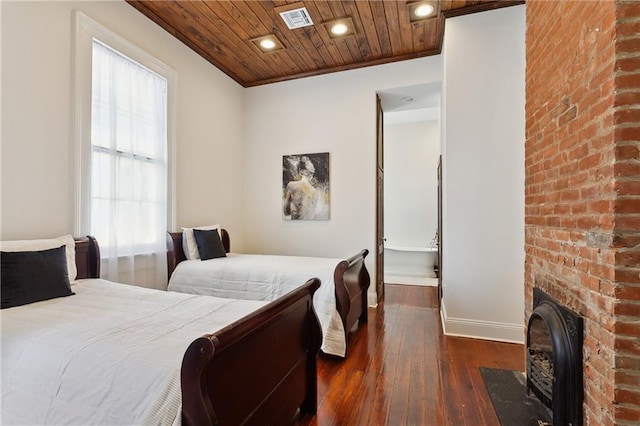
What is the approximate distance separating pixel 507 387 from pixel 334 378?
1234 millimetres

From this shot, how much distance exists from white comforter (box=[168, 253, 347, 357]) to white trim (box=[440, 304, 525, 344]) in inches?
50.8

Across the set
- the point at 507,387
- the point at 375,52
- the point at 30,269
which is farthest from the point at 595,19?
the point at 30,269

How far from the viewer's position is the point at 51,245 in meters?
2.13

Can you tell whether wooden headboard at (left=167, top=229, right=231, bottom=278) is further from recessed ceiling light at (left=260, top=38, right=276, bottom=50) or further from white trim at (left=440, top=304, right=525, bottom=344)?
white trim at (left=440, top=304, right=525, bottom=344)

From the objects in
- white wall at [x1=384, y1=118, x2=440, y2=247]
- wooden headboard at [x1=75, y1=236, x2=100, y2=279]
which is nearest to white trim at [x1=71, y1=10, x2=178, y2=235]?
wooden headboard at [x1=75, y1=236, x2=100, y2=279]

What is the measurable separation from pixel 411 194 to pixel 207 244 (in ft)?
15.5

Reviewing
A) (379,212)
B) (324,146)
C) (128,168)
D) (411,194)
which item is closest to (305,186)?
(324,146)

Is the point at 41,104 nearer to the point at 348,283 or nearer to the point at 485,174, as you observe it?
the point at 348,283

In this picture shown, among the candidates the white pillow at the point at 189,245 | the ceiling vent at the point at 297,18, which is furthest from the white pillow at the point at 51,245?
the ceiling vent at the point at 297,18

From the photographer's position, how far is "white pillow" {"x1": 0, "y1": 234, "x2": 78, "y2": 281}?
194cm

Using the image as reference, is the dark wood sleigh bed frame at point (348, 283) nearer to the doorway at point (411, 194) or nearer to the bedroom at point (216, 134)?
the bedroom at point (216, 134)

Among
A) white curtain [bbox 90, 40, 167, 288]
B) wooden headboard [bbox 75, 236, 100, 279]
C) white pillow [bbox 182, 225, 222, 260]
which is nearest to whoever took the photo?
wooden headboard [bbox 75, 236, 100, 279]

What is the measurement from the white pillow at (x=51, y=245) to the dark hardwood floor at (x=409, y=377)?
200 centimetres

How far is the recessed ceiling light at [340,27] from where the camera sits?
329 centimetres
